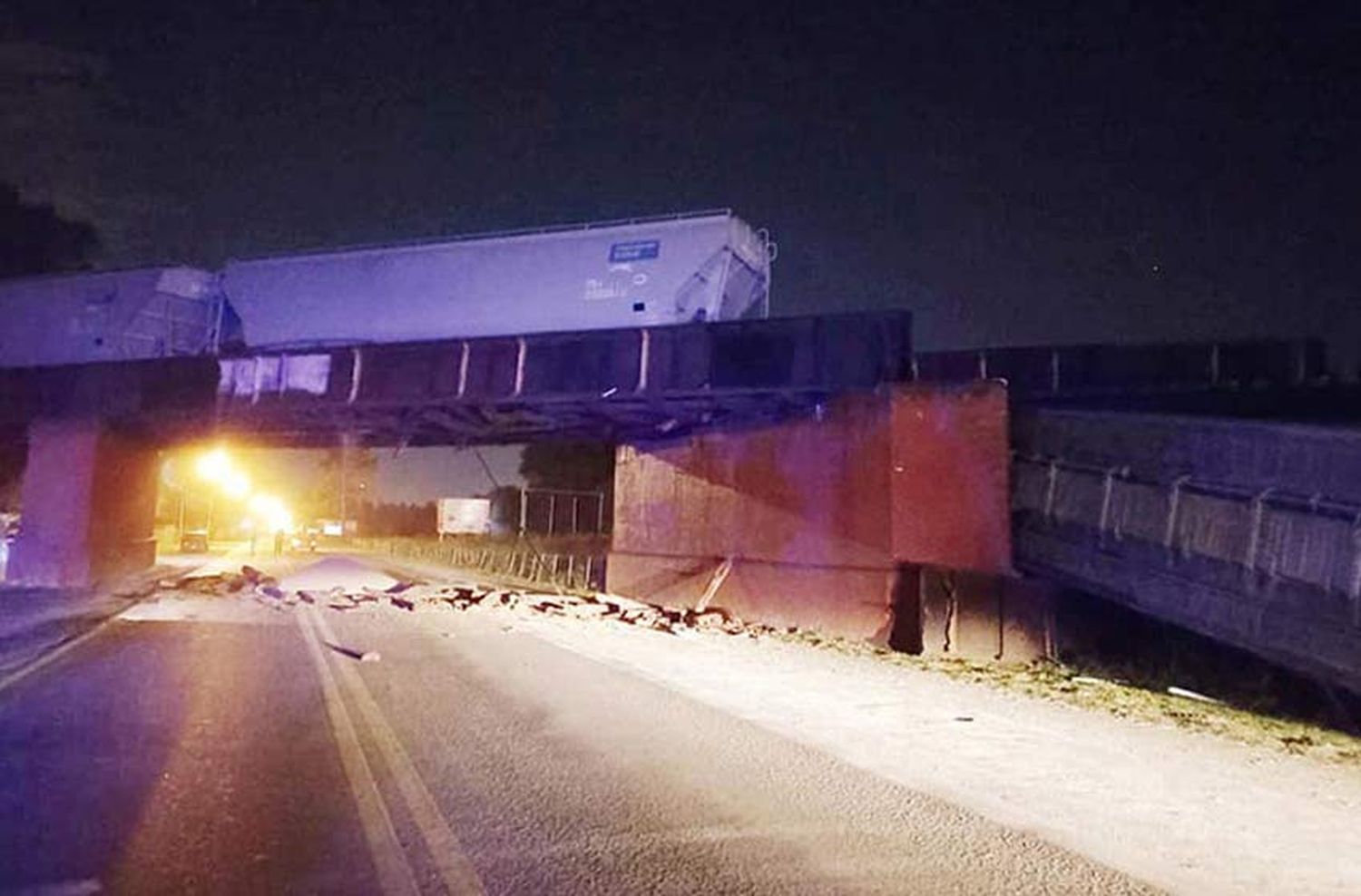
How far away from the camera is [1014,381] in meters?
18.4

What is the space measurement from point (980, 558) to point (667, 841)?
29.3 feet

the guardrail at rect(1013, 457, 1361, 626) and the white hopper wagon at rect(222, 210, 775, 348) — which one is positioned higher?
the white hopper wagon at rect(222, 210, 775, 348)

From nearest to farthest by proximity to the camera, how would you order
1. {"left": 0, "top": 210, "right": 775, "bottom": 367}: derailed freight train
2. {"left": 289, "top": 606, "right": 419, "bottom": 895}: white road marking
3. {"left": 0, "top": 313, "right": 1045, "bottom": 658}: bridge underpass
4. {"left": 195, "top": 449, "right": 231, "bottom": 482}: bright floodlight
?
{"left": 289, "top": 606, "right": 419, "bottom": 895}: white road marking → {"left": 0, "top": 313, "right": 1045, "bottom": 658}: bridge underpass → {"left": 0, "top": 210, "right": 775, "bottom": 367}: derailed freight train → {"left": 195, "top": 449, "right": 231, "bottom": 482}: bright floodlight

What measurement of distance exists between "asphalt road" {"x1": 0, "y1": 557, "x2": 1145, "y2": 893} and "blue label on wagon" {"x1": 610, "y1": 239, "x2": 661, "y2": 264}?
1149 centimetres

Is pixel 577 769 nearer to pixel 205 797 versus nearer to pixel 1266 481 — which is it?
pixel 205 797

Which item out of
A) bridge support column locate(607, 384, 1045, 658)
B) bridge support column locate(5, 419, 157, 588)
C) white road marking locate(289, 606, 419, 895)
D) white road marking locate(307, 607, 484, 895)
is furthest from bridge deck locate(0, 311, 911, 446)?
white road marking locate(289, 606, 419, 895)

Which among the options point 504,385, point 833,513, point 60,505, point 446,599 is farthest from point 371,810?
point 60,505

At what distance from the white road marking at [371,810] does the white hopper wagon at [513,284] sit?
1196 centimetres

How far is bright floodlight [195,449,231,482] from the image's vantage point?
3709 centimetres

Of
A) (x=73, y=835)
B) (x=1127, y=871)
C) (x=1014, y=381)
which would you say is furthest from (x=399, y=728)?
(x=1014, y=381)

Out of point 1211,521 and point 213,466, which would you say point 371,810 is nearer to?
point 1211,521

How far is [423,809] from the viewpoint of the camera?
6281 millimetres

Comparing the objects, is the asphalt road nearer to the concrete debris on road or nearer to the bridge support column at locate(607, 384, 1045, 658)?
the bridge support column at locate(607, 384, 1045, 658)

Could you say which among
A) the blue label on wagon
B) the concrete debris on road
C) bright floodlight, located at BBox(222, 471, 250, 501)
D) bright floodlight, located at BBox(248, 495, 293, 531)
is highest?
the blue label on wagon
